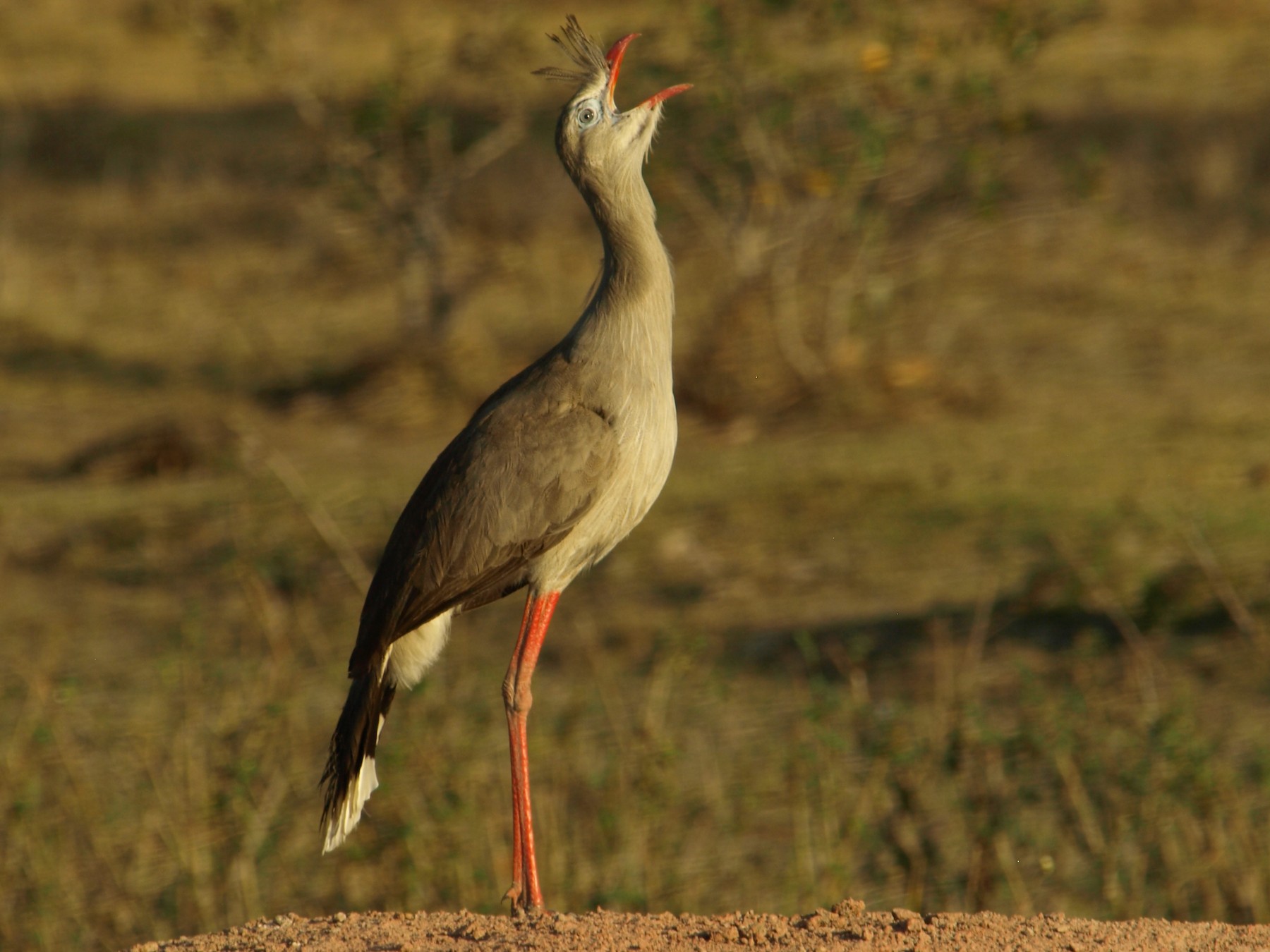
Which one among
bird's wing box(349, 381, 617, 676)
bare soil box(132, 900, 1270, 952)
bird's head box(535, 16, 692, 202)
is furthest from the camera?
bird's head box(535, 16, 692, 202)

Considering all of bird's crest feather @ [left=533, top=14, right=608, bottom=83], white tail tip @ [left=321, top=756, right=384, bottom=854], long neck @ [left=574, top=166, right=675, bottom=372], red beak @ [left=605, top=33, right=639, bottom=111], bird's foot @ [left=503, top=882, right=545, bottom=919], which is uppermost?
bird's crest feather @ [left=533, top=14, right=608, bottom=83]

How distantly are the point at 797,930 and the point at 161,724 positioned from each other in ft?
13.5

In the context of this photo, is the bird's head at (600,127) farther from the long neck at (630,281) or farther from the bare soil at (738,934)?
the bare soil at (738,934)

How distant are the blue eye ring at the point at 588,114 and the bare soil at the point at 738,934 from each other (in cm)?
198

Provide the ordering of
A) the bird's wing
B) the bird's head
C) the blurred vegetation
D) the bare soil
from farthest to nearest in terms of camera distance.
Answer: the blurred vegetation < the bird's head < the bird's wing < the bare soil

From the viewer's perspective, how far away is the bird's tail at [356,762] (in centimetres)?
450

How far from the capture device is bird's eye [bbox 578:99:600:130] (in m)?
4.55

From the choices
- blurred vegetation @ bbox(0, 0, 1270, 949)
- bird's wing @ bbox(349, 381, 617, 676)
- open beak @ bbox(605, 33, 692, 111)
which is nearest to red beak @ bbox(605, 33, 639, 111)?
open beak @ bbox(605, 33, 692, 111)

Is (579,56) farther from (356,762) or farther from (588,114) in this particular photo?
(356,762)

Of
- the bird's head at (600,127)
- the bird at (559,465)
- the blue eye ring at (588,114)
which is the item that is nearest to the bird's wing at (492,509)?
the bird at (559,465)

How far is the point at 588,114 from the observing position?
15.0 feet

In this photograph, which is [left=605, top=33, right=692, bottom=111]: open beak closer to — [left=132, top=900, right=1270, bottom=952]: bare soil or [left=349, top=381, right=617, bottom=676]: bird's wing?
[left=349, top=381, right=617, bottom=676]: bird's wing

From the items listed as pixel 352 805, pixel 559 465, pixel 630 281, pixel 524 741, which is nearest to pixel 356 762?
pixel 352 805

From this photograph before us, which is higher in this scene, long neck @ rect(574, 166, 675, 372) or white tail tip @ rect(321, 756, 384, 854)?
long neck @ rect(574, 166, 675, 372)
